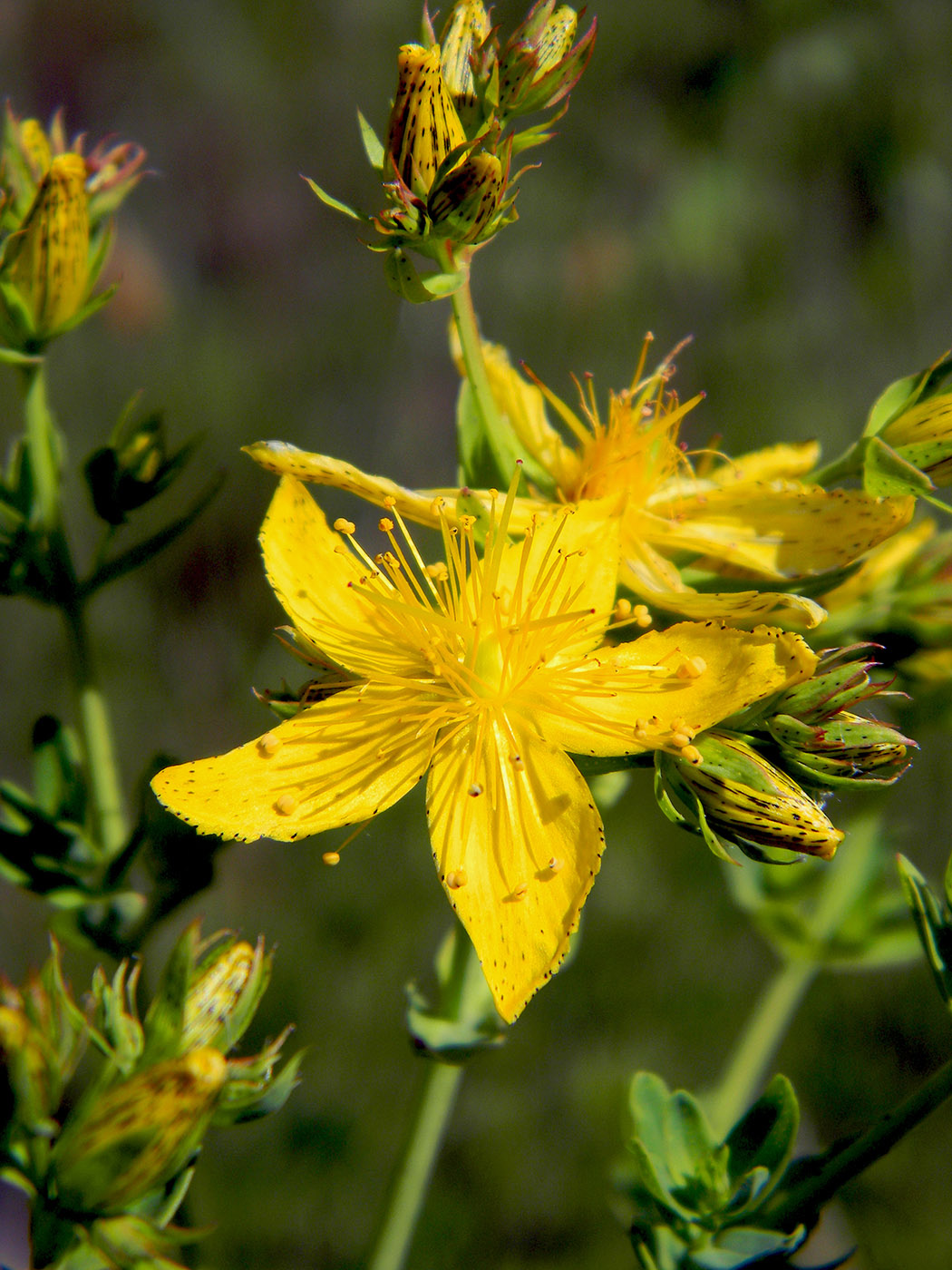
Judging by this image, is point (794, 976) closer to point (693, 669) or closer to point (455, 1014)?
point (455, 1014)

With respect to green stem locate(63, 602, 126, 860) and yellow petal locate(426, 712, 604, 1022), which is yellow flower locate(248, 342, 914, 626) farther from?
green stem locate(63, 602, 126, 860)

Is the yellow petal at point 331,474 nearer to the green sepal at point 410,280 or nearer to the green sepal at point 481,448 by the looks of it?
the green sepal at point 481,448

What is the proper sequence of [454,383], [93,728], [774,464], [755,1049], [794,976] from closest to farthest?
[93,728], [774,464], [755,1049], [794,976], [454,383]

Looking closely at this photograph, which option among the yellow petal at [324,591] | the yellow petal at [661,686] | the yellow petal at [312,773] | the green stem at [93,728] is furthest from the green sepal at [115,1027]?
the yellow petal at [661,686]

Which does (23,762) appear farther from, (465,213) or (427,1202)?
(465,213)

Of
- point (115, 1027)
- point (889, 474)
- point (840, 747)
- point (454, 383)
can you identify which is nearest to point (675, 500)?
point (889, 474)

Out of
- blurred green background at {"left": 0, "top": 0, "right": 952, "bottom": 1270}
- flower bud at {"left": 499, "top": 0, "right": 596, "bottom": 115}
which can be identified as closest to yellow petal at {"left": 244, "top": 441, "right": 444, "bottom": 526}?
flower bud at {"left": 499, "top": 0, "right": 596, "bottom": 115}
